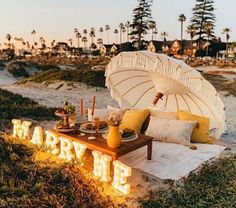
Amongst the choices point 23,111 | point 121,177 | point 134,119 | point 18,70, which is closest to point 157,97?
point 134,119

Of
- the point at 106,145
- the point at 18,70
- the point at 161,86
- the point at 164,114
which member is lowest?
the point at 18,70

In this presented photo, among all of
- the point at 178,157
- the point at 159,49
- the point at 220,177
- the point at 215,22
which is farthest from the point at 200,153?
the point at 159,49

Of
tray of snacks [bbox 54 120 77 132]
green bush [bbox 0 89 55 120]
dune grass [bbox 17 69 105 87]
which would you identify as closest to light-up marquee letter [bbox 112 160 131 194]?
tray of snacks [bbox 54 120 77 132]

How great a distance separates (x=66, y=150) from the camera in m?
4.96

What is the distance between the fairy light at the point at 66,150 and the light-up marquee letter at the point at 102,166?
70 centimetres

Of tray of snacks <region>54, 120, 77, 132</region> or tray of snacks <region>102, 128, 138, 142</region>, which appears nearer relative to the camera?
tray of snacks <region>102, 128, 138, 142</region>

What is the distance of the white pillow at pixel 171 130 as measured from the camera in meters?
5.95

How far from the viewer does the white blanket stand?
480 cm

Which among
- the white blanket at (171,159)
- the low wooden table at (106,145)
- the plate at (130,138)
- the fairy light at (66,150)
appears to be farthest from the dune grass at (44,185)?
the white blanket at (171,159)

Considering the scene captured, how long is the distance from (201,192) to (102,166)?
1.45 m

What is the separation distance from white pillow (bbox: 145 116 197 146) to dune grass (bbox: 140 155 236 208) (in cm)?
134

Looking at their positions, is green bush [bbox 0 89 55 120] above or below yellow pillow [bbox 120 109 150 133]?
below

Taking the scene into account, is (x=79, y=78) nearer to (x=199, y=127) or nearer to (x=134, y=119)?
(x=134, y=119)

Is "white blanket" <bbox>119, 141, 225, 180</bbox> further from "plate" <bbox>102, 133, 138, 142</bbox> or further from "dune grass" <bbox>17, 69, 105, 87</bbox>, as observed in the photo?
"dune grass" <bbox>17, 69, 105, 87</bbox>
